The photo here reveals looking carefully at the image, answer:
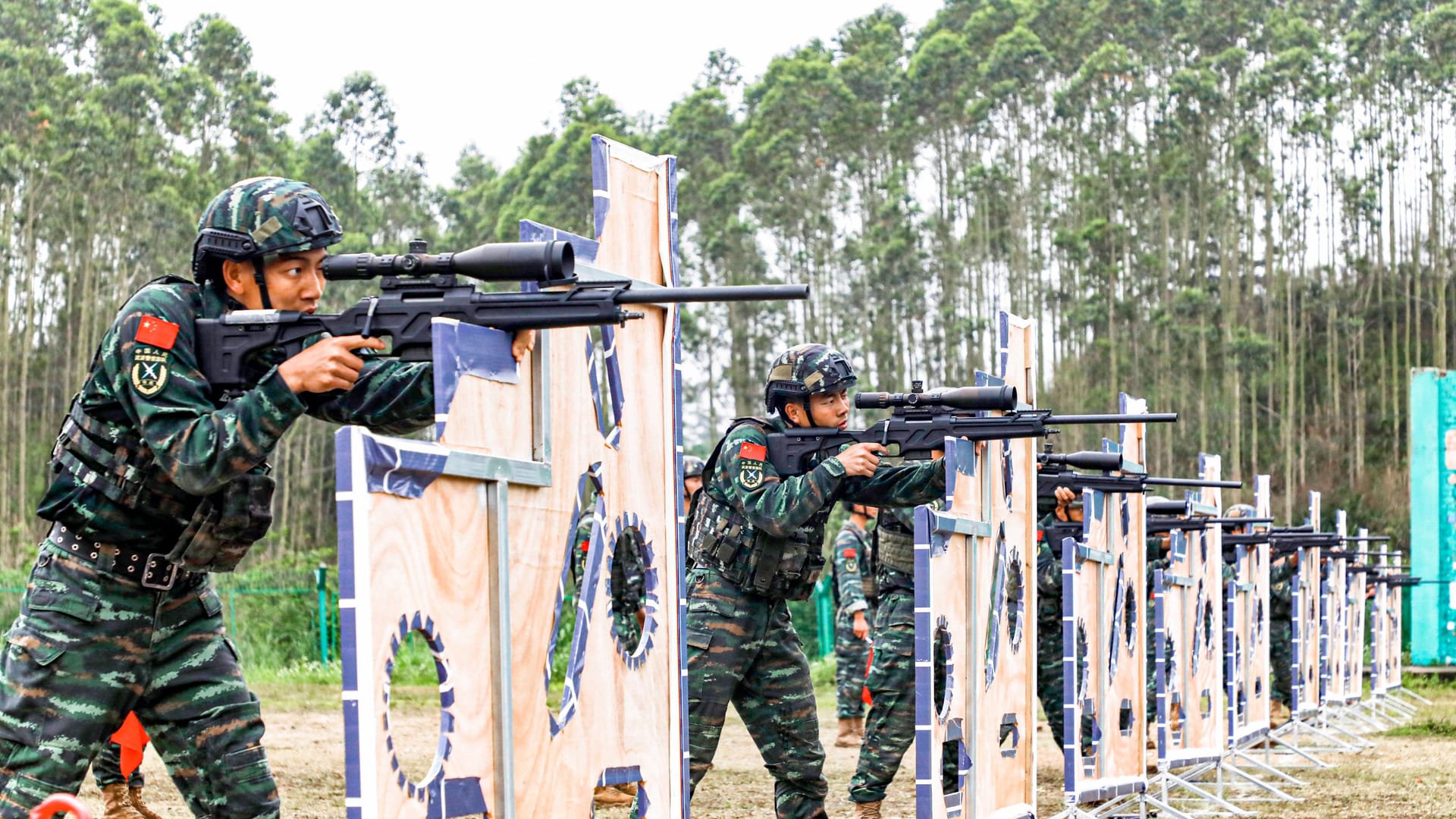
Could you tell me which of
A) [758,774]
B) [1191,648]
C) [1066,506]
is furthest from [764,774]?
[1191,648]

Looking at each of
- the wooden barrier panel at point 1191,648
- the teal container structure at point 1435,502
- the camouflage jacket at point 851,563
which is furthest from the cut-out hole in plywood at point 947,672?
the teal container structure at point 1435,502

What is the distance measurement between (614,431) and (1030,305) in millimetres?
35451

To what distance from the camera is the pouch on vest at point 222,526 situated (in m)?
4.26

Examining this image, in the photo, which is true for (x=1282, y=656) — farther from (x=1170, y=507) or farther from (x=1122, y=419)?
(x=1122, y=419)

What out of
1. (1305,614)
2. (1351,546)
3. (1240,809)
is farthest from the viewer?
(1351,546)

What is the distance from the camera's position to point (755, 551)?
6.87 m

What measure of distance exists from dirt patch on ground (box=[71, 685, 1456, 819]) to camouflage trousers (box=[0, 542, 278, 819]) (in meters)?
4.59

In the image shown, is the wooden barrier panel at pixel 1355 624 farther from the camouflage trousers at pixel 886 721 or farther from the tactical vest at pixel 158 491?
the tactical vest at pixel 158 491

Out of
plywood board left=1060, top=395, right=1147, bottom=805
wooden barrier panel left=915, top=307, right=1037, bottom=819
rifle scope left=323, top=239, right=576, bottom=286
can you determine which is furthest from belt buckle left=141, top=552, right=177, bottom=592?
plywood board left=1060, top=395, right=1147, bottom=805

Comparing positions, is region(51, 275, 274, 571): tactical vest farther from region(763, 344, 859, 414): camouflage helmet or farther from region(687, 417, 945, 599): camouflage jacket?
region(763, 344, 859, 414): camouflage helmet

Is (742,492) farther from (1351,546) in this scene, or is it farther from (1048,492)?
(1351,546)

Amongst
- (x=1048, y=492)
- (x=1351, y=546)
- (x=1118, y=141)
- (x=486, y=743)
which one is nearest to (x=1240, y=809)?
(x=1048, y=492)

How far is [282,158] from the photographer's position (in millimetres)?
34438

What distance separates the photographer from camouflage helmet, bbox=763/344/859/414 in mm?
7355
